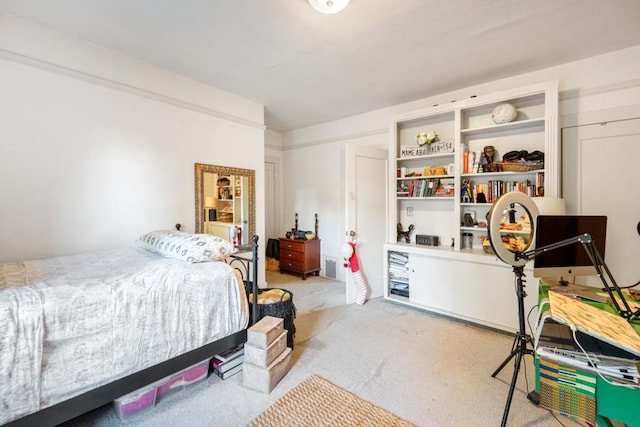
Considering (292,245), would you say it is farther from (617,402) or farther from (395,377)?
(617,402)

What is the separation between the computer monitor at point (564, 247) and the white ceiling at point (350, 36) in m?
1.48

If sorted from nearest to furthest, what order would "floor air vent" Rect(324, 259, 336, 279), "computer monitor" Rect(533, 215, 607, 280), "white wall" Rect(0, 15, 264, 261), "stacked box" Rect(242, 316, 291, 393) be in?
"computer monitor" Rect(533, 215, 607, 280), "stacked box" Rect(242, 316, 291, 393), "white wall" Rect(0, 15, 264, 261), "floor air vent" Rect(324, 259, 336, 279)

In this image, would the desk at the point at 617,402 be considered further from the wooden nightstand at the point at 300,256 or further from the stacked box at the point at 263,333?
the wooden nightstand at the point at 300,256

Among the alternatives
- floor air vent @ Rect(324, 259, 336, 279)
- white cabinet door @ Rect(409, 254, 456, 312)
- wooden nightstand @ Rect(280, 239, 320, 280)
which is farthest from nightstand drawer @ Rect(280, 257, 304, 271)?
white cabinet door @ Rect(409, 254, 456, 312)

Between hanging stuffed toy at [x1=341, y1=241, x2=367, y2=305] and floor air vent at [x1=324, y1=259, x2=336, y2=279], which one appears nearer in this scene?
hanging stuffed toy at [x1=341, y1=241, x2=367, y2=305]

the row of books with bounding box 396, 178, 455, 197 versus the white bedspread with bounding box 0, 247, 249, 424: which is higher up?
the row of books with bounding box 396, 178, 455, 197

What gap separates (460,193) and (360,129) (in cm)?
185

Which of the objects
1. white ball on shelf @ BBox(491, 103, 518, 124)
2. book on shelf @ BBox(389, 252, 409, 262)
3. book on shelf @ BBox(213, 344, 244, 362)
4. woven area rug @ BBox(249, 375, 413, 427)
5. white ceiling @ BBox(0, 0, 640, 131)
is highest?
white ceiling @ BBox(0, 0, 640, 131)

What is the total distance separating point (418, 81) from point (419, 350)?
2.76 metres

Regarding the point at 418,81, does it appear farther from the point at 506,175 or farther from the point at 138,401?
the point at 138,401

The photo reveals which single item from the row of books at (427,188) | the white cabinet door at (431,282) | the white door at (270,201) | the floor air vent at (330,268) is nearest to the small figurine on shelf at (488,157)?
the row of books at (427,188)

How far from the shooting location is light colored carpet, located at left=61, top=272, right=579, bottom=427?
1.62 m

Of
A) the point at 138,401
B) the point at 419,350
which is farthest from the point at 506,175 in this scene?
the point at 138,401

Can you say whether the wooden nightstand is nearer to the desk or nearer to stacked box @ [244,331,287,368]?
stacked box @ [244,331,287,368]
